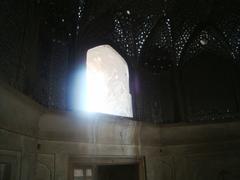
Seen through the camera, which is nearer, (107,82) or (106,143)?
(106,143)

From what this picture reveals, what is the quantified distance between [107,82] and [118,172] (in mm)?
1936

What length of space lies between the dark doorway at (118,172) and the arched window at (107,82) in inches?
44.1

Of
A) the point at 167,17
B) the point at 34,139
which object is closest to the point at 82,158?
the point at 34,139

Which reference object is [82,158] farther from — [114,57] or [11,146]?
[114,57]

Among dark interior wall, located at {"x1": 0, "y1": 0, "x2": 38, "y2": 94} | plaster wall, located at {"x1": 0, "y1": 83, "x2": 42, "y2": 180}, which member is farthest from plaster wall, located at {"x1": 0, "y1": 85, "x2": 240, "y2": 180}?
dark interior wall, located at {"x1": 0, "y1": 0, "x2": 38, "y2": 94}

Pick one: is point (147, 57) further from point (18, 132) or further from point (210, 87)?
point (18, 132)

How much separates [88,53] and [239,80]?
352cm

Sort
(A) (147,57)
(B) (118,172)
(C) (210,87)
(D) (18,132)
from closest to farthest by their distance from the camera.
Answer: (D) (18,132) → (B) (118,172) → (C) (210,87) → (A) (147,57)

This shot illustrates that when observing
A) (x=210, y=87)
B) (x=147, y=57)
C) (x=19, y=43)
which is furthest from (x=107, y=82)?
(x=210, y=87)

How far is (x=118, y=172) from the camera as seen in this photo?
5.16m

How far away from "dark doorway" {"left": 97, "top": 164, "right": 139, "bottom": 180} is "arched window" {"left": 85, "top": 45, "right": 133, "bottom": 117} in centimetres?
112

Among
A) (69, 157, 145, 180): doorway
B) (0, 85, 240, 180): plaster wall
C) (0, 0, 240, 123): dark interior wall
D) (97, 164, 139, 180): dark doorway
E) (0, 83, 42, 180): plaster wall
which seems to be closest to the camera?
(0, 83, 42, 180): plaster wall

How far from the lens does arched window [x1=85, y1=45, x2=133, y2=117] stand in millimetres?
5305

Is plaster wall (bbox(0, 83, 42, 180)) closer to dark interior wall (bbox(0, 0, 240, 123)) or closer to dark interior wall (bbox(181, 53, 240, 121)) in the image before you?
dark interior wall (bbox(0, 0, 240, 123))
